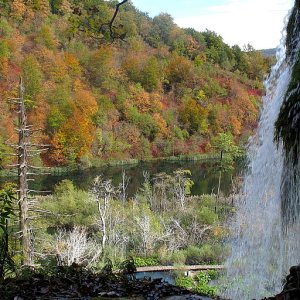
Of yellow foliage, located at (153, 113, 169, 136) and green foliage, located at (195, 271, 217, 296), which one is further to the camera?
yellow foliage, located at (153, 113, 169, 136)

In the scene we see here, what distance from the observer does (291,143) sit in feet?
10.2

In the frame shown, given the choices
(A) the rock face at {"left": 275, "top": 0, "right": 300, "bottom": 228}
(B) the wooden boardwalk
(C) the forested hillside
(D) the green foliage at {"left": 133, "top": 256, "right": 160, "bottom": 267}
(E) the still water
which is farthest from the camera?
(C) the forested hillside

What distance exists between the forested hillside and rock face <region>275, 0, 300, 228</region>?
35.2 metres

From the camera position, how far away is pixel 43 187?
1160 inches

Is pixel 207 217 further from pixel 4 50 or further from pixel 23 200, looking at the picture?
pixel 4 50

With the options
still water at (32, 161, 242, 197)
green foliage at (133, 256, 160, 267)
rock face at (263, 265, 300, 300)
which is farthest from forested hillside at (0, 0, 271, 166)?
rock face at (263, 265, 300, 300)

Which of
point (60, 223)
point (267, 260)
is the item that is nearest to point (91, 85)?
point (60, 223)

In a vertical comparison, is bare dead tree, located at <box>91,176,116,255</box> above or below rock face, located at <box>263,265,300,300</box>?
below

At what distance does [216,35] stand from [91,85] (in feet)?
95.6

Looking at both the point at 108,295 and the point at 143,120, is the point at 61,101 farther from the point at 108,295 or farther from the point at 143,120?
the point at 108,295

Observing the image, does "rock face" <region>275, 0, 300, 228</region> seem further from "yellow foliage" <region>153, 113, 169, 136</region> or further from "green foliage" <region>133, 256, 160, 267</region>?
"yellow foliage" <region>153, 113, 169, 136</region>

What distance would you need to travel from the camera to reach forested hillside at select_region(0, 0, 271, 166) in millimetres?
44812

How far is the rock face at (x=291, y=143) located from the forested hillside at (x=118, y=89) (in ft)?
116

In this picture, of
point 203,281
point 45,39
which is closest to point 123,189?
point 203,281
